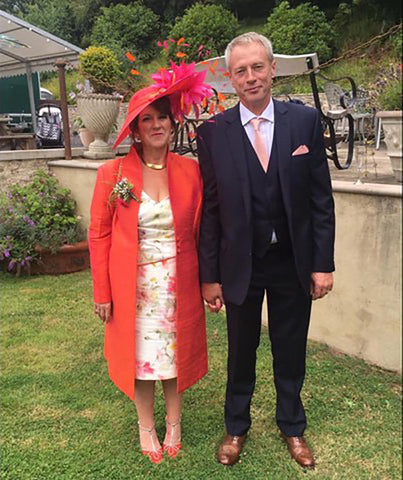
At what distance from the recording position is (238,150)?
66.4 inches

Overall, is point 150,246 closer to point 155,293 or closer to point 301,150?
point 155,293

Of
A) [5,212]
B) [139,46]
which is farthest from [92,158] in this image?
[139,46]

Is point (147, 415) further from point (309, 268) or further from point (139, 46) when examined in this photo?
point (139, 46)

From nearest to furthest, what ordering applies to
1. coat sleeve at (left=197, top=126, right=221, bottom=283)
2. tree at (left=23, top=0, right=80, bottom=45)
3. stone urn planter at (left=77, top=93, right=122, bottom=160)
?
coat sleeve at (left=197, top=126, right=221, bottom=283) → tree at (left=23, top=0, right=80, bottom=45) → stone urn planter at (left=77, top=93, right=122, bottom=160)

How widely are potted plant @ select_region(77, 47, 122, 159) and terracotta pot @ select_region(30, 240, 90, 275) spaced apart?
4.25 ft

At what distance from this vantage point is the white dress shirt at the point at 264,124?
5.60 feet

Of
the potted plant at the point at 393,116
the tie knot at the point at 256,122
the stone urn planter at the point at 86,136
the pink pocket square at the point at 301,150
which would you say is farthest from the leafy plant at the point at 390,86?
the stone urn planter at the point at 86,136

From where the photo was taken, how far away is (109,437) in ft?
7.94

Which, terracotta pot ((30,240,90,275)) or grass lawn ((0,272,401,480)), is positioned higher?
terracotta pot ((30,240,90,275))

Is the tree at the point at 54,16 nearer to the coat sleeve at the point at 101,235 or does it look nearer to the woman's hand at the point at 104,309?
the coat sleeve at the point at 101,235

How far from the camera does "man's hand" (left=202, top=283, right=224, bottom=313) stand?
1.96 meters

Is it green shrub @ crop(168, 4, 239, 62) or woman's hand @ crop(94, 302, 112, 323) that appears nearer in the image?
green shrub @ crop(168, 4, 239, 62)

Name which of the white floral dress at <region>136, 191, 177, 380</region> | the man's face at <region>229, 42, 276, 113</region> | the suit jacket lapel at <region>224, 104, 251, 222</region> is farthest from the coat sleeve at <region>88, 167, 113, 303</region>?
the man's face at <region>229, 42, 276, 113</region>

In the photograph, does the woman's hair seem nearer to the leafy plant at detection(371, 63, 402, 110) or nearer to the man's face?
the man's face
